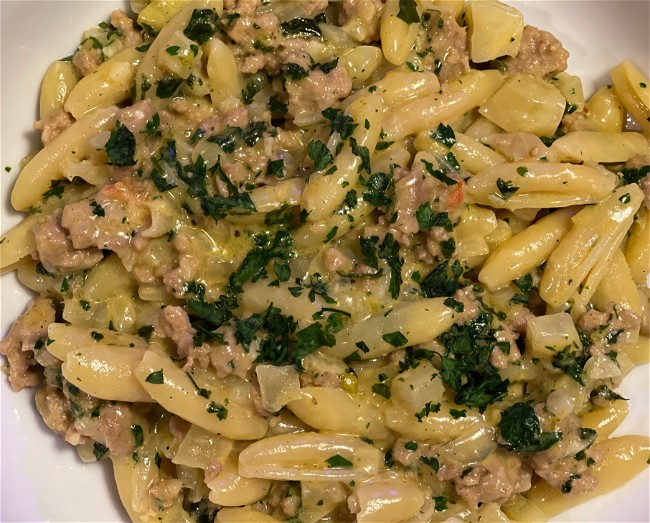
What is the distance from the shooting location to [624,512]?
312 centimetres

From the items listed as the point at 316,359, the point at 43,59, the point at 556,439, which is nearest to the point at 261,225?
the point at 316,359

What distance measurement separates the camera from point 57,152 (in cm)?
282

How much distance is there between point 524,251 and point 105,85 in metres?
1.89

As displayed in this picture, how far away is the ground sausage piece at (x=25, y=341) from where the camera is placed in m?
2.85

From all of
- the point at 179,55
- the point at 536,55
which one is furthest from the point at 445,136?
the point at 179,55

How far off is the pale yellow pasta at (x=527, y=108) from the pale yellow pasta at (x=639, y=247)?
1.98 ft

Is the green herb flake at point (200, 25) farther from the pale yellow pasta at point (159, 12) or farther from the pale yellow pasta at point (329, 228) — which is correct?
the pale yellow pasta at point (329, 228)

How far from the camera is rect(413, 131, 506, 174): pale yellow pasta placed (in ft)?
9.28

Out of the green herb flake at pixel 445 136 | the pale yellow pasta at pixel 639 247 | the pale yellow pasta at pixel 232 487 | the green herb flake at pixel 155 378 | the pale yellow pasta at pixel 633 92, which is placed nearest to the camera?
the green herb flake at pixel 155 378

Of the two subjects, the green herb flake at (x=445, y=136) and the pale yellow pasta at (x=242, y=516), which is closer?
the pale yellow pasta at (x=242, y=516)

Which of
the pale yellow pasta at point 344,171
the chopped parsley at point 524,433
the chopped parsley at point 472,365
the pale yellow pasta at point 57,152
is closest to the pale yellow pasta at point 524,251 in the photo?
the chopped parsley at point 472,365

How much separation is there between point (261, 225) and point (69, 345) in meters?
0.89

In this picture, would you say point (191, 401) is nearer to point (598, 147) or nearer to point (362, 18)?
point (362, 18)

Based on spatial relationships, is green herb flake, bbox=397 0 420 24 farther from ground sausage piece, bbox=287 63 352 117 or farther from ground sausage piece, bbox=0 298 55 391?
ground sausage piece, bbox=0 298 55 391
